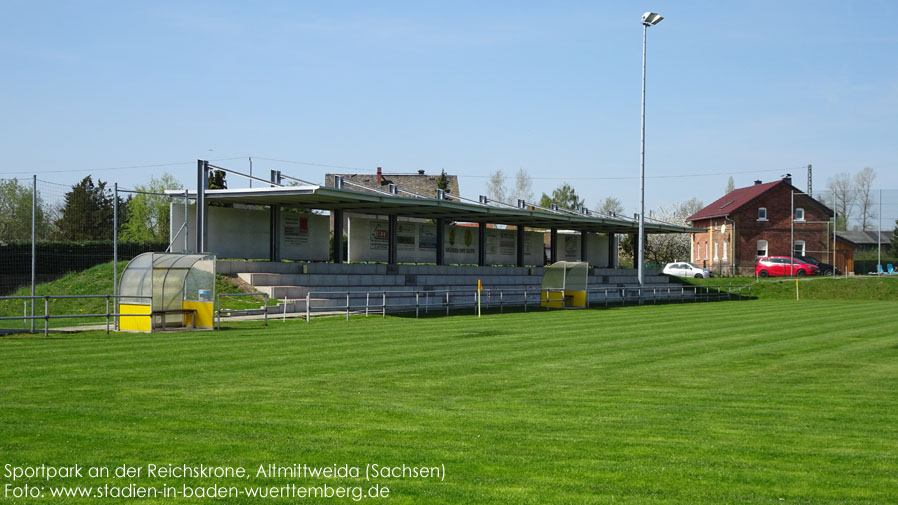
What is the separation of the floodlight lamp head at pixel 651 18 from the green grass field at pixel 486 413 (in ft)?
78.0

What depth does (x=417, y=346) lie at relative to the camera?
18.7m

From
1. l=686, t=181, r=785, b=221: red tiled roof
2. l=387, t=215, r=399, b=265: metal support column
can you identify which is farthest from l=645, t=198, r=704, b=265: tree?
l=387, t=215, r=399, b=265: metal support column

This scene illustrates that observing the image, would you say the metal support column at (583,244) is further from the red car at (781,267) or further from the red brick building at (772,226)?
the red brick building at (772,226)

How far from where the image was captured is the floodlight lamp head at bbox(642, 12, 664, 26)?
131 feet

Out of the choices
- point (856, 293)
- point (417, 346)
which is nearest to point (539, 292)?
point (417, 346)

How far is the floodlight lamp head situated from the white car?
29.9 meters

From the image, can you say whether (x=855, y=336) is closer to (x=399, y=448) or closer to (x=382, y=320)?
(x=382, y=320)

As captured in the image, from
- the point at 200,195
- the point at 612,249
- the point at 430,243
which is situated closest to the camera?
the point at 200,195

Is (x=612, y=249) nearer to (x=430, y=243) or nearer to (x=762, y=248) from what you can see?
(x=762, y=248)

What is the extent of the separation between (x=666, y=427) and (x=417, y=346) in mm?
9690

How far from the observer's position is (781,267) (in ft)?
212

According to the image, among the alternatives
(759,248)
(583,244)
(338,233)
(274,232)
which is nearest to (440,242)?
(338,233)

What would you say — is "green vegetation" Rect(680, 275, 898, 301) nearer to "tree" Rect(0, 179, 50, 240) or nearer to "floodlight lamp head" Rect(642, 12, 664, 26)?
"floodlight lamp head" Rect(642, 12, 664, 26)

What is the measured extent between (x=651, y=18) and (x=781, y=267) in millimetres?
31689
